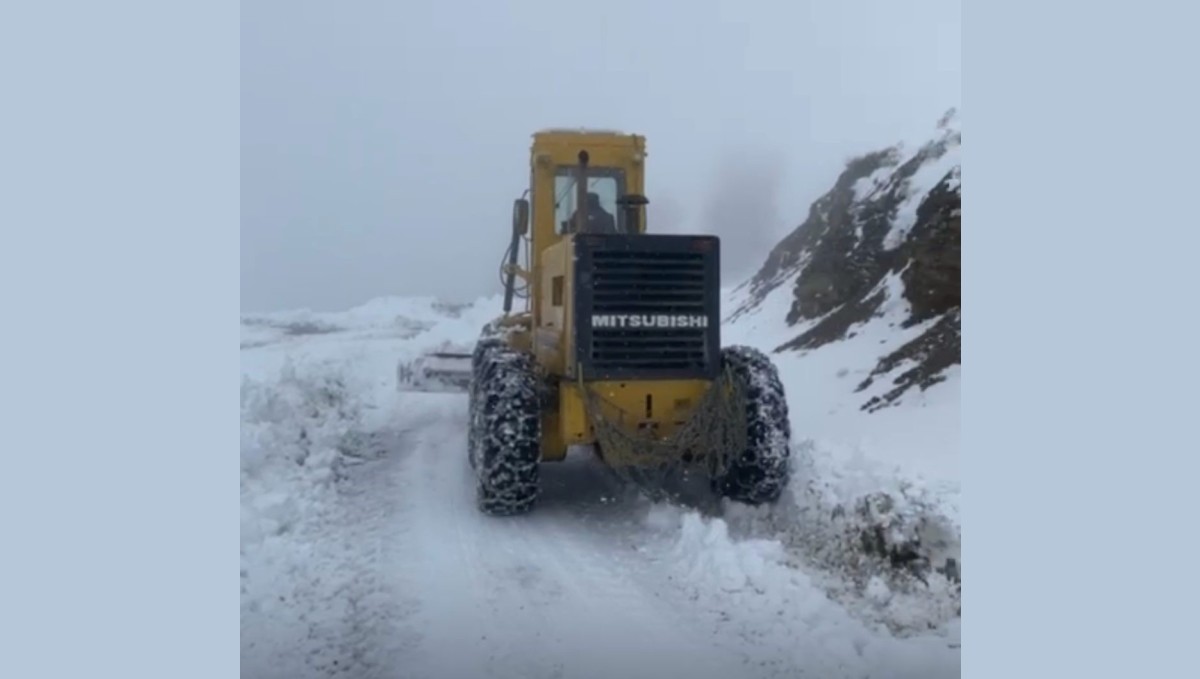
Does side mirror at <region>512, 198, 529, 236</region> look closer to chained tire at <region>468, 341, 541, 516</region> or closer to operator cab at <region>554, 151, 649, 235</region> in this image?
operator cab at <region>554, 151, 649, 235</region>

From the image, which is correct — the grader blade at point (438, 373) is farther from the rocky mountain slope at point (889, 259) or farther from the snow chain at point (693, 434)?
the rocky mountain slope at point (889, 259)

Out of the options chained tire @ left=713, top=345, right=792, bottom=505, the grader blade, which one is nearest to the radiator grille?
chained tire @ left=713, top=345, right=792, bottom=505

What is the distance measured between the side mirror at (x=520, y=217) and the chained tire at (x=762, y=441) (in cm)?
162

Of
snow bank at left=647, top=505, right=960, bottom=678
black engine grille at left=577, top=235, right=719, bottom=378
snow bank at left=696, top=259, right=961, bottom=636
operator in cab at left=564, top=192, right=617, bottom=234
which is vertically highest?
operator in cab at left=564, top=192, right=617, bottom=234

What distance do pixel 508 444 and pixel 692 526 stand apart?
1165 mm

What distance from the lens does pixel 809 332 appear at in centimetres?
520

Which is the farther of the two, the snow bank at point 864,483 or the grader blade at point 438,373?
the grader blade at point 438,373

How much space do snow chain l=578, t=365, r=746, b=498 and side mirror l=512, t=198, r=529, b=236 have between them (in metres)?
1.24

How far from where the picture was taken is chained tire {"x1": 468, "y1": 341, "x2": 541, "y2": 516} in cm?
555

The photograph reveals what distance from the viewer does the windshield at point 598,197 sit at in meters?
6.21

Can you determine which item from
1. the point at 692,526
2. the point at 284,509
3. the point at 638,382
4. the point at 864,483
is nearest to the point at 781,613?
the point at 692,526

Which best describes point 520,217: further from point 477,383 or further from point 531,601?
point 531,601

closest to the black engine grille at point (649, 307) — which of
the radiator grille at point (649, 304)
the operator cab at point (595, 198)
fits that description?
the radiator grille at point (649, 304)

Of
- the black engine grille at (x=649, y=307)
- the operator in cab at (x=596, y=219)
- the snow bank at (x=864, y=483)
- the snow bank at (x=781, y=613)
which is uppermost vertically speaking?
the operator in cab at (x=596, y=219)
